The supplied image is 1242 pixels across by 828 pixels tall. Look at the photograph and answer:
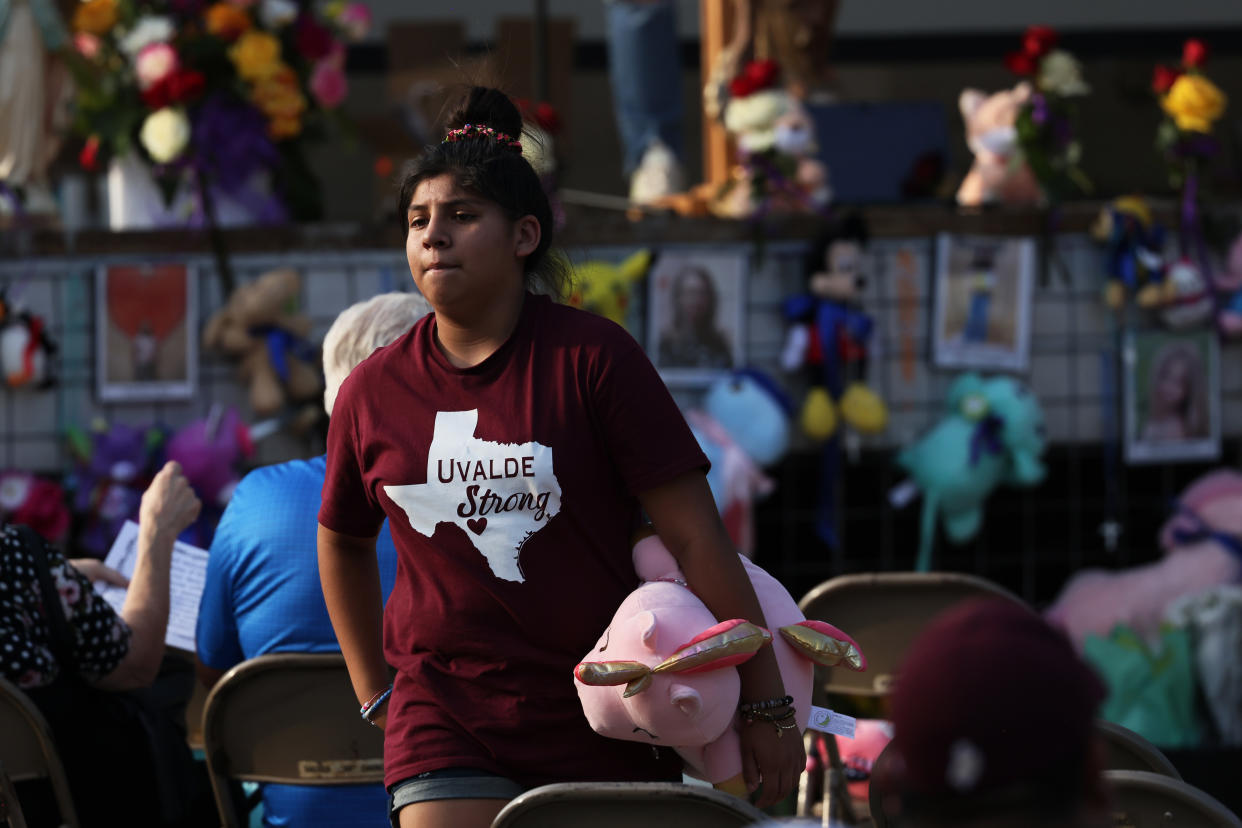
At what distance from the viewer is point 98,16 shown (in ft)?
14.3

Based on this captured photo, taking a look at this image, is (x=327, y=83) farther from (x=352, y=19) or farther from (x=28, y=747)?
(x=28, y=747)

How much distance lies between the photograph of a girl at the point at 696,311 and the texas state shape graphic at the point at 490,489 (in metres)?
2.80

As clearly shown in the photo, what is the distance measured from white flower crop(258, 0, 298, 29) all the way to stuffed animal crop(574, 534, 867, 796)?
326 cm

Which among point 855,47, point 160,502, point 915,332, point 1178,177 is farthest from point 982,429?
point 855,47

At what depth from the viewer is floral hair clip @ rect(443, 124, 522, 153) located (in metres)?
1.76

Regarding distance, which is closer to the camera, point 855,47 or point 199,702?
point 199,702

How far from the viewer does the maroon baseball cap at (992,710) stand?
0.90 meters

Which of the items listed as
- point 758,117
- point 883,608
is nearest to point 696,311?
point 758,117

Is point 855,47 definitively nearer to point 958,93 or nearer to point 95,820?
point 958,93

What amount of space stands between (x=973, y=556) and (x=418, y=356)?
322 cm

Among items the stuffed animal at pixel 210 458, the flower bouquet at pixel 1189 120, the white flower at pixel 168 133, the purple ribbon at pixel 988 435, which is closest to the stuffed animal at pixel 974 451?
the purple ribbon at pixel 988 435

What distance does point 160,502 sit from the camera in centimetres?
253

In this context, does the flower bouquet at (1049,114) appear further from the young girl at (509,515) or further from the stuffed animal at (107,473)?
the young girl at (509,515)

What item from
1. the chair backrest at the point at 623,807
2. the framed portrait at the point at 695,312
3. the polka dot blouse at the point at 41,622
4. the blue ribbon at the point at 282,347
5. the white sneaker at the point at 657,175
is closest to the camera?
the chair backrest at the point at 623,807
